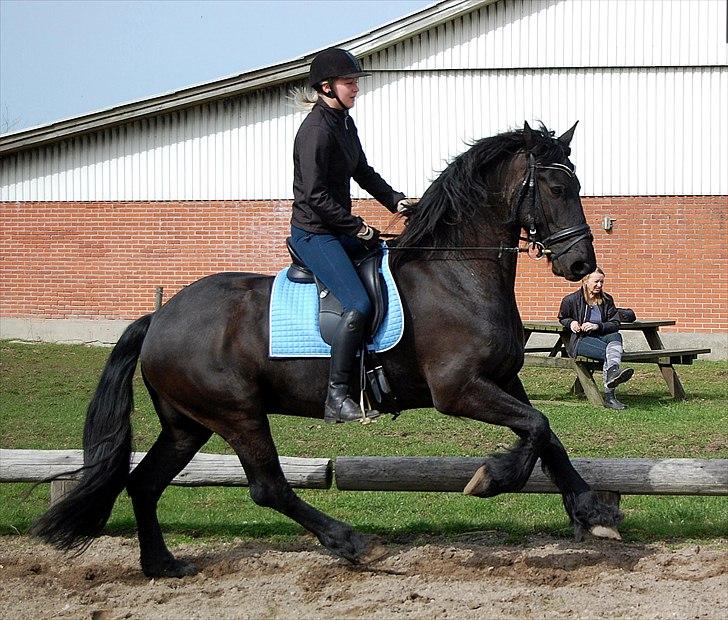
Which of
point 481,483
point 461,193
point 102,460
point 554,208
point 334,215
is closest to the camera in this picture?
point 481,483

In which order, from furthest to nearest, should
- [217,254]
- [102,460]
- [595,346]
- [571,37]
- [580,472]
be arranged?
[217,254] < [571,37] < [595,346] < [580,472] < [102,460]

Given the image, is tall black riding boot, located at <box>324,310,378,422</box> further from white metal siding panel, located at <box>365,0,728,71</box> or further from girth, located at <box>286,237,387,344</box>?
white metal siding panel, located at <box>365,0,728,71</box>

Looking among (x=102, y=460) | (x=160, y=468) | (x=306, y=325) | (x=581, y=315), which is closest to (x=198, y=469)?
(x=160, y=468)

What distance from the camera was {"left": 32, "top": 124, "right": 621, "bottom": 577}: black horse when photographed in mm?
5988

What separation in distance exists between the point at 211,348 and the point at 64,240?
16.1 meters

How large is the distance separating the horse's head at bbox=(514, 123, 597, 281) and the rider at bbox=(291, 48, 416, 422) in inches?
39.1

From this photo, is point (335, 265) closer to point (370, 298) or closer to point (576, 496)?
point (370, 298)

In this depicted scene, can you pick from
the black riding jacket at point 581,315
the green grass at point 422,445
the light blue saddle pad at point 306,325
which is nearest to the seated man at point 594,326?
the black riding jacket at point 581,315

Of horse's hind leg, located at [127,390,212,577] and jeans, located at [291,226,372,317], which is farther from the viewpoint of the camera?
horse's hind leg, located at [127,390,212,577]

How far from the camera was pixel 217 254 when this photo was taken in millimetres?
20953

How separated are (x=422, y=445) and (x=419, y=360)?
4.70 metres

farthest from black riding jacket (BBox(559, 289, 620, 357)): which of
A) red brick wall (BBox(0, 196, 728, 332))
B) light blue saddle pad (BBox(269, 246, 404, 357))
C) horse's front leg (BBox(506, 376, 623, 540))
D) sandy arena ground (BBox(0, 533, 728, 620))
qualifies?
light blue saddle pad (BBox(269, 246, 404, 357))

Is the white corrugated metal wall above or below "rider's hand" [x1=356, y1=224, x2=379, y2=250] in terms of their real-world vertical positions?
above

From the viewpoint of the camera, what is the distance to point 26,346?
796 inches
